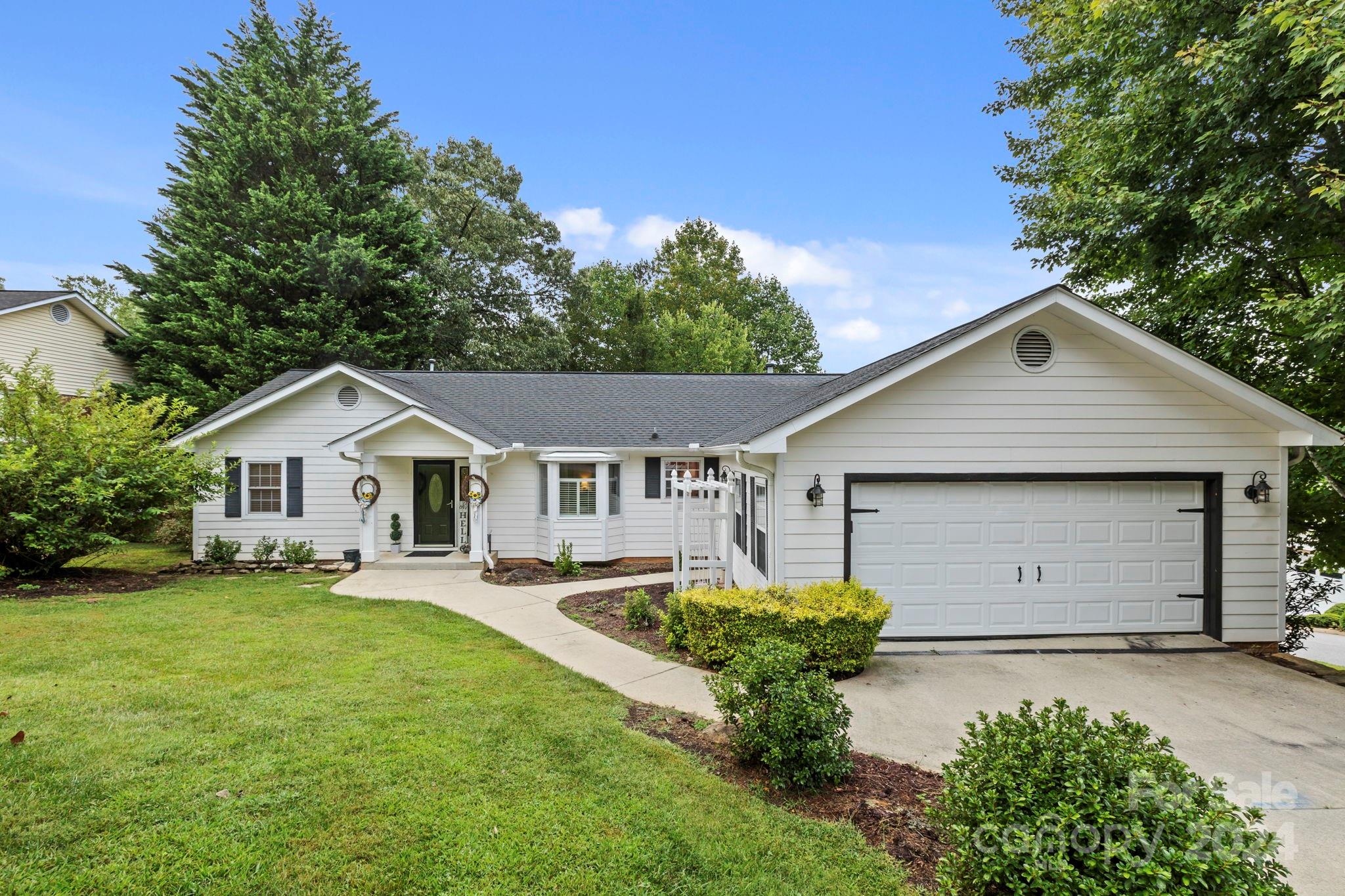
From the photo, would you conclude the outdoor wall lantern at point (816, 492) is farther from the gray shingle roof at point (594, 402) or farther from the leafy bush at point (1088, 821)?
the gray shingle roof at point (594, 402)

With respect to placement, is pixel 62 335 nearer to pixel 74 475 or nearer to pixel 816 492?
pixel 74 475

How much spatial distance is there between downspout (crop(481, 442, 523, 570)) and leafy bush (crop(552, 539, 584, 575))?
4.43 ft

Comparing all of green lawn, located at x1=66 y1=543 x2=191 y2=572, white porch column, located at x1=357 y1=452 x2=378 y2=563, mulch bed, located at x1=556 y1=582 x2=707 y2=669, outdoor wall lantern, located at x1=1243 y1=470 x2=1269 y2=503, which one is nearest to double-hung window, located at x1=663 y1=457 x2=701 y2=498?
mulch bed, located at x1=556 y1=582 x2=707 y2=669

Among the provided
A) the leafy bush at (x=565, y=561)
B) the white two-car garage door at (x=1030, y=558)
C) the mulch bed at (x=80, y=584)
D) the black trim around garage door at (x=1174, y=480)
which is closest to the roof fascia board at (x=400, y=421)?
the leafy bush at (x=565, y=561)

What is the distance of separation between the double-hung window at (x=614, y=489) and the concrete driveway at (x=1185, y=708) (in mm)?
7290

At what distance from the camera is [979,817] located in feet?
8.20

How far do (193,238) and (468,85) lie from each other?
38.5 feet

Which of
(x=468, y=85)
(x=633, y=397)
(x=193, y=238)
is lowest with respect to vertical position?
(x=633, y=397)

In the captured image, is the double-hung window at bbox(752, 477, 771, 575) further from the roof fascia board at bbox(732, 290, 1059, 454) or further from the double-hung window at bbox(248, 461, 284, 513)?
the double-hung window at bbox(248, 461, 284, 513)

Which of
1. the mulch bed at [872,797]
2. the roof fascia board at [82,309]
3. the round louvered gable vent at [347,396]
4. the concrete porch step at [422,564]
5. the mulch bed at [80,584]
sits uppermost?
the roof fascia board at [82,309]

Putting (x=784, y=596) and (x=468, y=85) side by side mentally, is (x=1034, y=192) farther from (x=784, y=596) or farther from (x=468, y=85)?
(x=468, y=85)

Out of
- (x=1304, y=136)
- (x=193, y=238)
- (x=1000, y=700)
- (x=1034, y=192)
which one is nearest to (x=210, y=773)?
(x=1000, y=700)

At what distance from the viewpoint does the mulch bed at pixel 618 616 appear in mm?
6746

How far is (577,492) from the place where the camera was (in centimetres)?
1246
